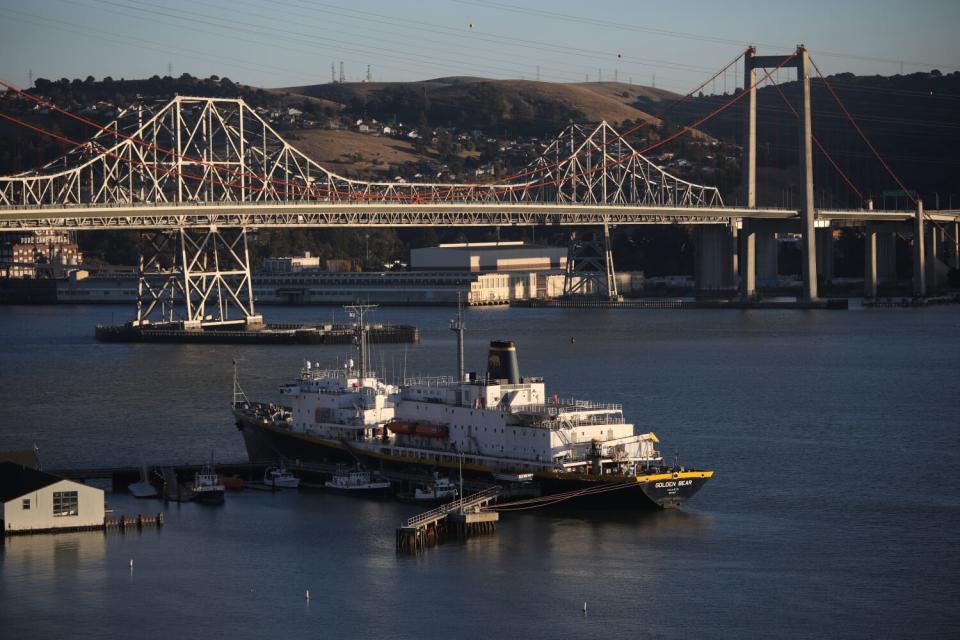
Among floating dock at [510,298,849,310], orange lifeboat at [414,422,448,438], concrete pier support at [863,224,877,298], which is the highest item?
concrete pier support at [863,224,877,298]

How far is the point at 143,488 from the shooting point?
82.4 ft

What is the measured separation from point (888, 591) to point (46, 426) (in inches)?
650

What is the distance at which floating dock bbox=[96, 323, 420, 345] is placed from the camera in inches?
1977

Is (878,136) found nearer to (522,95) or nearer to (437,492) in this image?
(522,95)

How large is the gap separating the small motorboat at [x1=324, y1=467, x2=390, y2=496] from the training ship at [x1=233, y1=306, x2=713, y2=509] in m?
0.45

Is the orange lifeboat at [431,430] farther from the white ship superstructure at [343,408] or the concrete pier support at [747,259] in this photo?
the concrete pier support at [747,259]

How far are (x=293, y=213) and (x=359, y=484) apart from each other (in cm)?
3162

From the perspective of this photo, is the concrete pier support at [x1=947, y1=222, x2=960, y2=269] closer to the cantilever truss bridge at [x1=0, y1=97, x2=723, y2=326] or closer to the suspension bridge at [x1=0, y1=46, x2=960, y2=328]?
the suspension bridge at [x1=0, y1=46, x2=960, y2=328]

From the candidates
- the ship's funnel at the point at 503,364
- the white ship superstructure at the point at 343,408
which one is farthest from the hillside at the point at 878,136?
the ship's funnel at the point at 503,364

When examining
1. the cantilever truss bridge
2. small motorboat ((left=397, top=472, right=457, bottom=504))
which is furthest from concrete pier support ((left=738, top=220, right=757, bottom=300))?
small motorboat ((left=397, top=472, right=457, bottom=504))

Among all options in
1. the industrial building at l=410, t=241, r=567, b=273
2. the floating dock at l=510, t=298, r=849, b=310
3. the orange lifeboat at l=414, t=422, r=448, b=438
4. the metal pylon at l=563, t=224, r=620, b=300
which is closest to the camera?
the orange lifeboat at l=414, t=422, r=448, b=438

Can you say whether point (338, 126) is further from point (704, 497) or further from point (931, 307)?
point (704, 497)

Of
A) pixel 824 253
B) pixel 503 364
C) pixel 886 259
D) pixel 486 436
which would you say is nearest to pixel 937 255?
pixel 886 259

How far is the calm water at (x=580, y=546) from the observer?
1867cm
